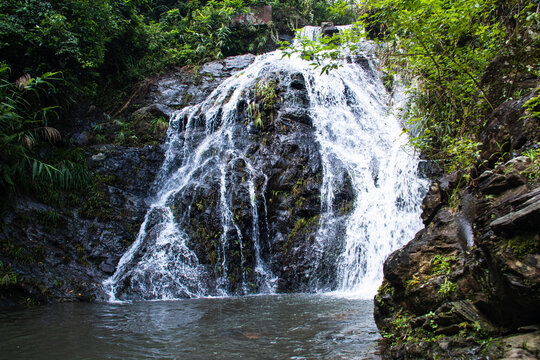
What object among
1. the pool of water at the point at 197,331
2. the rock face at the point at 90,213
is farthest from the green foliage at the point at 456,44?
the rock face at the point at 90,213

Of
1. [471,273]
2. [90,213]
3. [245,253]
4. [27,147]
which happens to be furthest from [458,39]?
[27,147]

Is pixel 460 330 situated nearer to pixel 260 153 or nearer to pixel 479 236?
pixel 479 236

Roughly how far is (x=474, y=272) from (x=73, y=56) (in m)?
11.8

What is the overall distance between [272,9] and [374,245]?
666 inches

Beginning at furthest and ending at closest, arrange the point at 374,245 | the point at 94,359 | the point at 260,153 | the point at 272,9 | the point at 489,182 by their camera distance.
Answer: the point at 272,9
the point at 260,153
the point at 374,245
the point at 94,359
the point at 489,182

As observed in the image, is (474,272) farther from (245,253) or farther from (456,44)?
(245,253)

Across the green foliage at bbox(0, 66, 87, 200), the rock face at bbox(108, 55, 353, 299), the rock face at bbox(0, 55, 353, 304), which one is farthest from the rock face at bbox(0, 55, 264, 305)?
the rock face at bbox(108, 55, 353, 299)

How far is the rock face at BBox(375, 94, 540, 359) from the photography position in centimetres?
210

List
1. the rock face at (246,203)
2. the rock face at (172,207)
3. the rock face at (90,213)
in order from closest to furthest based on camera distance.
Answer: the rock face at (90,213) < the rock face at (172,207) < the rock face at (246,203)

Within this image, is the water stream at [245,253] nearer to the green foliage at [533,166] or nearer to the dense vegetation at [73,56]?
the green foliage at [533,166]

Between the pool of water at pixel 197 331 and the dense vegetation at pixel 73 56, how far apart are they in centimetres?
396

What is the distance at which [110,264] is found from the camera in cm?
809

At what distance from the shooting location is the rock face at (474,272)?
2098 mm

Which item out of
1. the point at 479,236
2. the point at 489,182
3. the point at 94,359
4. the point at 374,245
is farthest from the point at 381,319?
the point at 374,245
